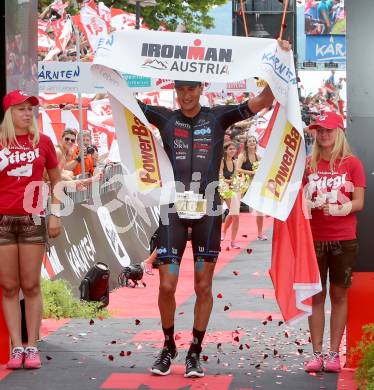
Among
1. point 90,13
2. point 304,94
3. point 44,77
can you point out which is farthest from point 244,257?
point 304,94

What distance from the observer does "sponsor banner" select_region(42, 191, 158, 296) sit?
12.2 meters

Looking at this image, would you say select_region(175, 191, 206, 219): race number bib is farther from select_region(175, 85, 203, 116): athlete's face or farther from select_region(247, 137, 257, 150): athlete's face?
select_region(247, 137, 257, 150): athlete's face

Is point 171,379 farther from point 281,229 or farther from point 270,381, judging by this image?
point 281,229

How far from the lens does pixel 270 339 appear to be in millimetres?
9477

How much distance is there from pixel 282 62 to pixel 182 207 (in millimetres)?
1204

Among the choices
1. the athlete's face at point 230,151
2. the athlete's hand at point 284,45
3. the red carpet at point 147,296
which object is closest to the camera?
the athlete's hand at point 284,45

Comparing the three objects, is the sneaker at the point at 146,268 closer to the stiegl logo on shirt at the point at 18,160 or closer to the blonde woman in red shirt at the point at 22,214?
the blonde woman in red shirt at the point at 22,214

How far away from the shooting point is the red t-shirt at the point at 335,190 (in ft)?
25.5

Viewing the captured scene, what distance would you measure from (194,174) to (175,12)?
1290 inches

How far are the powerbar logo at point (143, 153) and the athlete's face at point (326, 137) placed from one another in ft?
3.78

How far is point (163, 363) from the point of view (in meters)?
7.91

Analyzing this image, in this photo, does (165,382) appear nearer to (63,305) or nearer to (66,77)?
(63,305)

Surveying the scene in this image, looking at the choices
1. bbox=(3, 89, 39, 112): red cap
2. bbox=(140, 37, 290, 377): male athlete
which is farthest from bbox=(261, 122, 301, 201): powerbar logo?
bbox=(3, 89, 39, 112): red cap

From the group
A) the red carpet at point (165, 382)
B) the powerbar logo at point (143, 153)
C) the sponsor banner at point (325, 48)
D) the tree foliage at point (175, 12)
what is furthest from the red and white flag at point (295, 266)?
the sponsor banner at point (325, 48)
